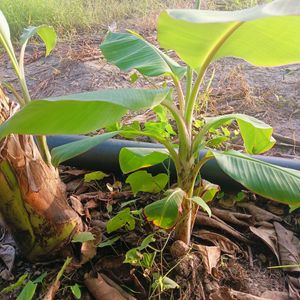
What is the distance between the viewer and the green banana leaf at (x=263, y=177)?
79 centimetres

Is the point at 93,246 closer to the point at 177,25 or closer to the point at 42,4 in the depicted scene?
the point at 177,25

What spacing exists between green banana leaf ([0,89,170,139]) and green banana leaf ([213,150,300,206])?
0.25 m

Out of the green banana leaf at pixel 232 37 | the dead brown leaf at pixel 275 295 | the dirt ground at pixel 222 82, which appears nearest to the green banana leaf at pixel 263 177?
the green banana leaf at pixel 232 37

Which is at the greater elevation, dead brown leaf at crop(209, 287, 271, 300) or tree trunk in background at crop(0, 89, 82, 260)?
tree trunk in background at crop(0, 89, 82, 260)

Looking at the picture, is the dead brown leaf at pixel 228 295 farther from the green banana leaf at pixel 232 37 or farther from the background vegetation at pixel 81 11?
the background vegetation at pixel 81 11

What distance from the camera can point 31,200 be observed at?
90 cm

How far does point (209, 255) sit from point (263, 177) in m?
0.31

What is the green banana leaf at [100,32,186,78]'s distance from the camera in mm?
867

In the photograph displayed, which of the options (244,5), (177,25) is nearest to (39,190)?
(177,25)

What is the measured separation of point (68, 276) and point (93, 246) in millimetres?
99

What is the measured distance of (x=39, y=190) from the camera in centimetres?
90

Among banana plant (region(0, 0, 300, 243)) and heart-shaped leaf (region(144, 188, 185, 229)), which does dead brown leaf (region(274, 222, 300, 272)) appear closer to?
banana plant (region(0, 0, 300, 243))

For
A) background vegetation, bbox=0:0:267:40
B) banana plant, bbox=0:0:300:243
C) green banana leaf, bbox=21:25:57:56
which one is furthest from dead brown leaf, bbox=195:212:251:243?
background vegetation, bbox=0:0:267:40

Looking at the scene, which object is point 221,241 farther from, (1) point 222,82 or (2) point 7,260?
(1) point 222,82
